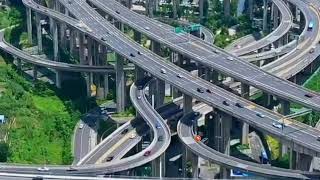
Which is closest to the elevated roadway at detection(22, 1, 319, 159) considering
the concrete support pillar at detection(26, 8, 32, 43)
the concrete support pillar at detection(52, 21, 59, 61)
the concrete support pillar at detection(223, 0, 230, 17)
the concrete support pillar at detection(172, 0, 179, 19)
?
the concrete support pillar at detection(52, 21, 59, 61)

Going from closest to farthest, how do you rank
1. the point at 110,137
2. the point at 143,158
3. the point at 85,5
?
the point at 143,158, the point at 110,137, the point at 85,5

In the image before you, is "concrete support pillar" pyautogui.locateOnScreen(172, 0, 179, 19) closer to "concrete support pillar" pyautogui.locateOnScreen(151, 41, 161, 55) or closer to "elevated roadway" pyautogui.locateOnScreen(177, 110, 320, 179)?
"concrete support pillar" pyautogui.locateOnScreen(151, 41, 161, 55)

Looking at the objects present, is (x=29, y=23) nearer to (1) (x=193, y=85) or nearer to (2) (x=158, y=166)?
(1) (x=193, y=85)

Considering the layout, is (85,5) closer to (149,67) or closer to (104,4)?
(104,4)

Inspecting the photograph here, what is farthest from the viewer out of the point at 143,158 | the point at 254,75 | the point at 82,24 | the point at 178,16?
the point at 178,16

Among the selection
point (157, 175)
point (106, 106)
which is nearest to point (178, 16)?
point (106, 106)

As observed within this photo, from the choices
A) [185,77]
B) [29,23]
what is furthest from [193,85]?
[29,23]
